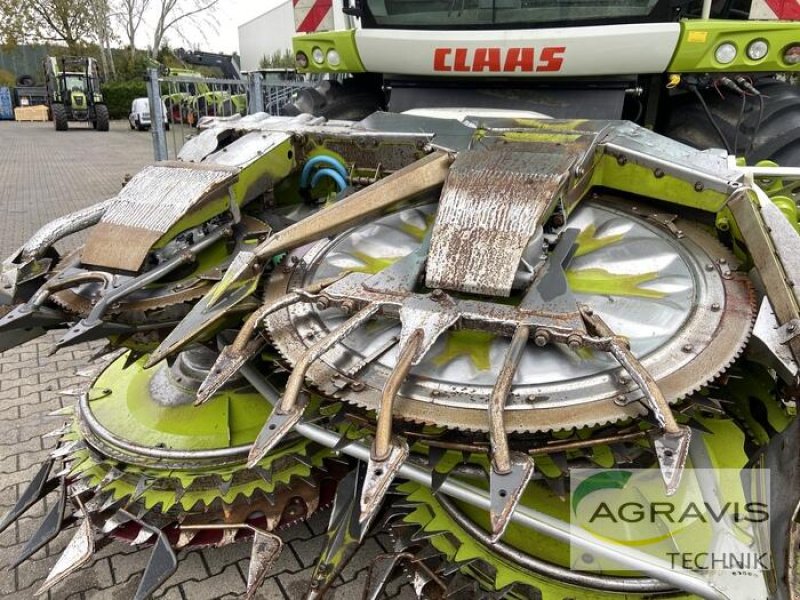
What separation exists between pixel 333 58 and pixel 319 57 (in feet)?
0.43

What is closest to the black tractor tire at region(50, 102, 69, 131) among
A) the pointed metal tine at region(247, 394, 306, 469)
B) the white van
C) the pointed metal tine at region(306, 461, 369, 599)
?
the white van

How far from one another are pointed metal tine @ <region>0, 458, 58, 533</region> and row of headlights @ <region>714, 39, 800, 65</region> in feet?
10.1

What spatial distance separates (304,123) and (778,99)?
217 centimetres

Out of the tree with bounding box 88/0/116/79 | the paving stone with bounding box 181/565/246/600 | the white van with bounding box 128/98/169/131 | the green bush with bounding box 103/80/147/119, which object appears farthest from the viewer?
the tree with bounding box 88/0/116/79

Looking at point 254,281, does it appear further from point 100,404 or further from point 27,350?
point 27,350

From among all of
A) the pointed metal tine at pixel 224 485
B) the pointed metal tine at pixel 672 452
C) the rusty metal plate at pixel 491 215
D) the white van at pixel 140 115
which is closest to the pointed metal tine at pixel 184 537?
the pointed metal tine at pixel 224 485

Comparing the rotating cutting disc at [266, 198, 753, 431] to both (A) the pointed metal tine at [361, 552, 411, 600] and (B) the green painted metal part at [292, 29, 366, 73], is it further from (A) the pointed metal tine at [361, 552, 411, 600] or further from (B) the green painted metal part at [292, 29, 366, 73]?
(B) the green painted metal part at [292, 29, 366, 73]

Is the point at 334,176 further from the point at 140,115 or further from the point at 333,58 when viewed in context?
the point at 140,115

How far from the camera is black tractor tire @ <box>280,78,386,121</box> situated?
12.1 feet

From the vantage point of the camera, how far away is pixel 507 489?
119cm

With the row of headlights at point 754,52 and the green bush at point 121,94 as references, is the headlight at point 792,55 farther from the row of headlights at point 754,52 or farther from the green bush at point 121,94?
the green bush at point 121,94

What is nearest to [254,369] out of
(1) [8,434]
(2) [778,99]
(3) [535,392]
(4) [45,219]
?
(3) [535,392]

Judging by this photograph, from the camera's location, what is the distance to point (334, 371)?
5.16ft

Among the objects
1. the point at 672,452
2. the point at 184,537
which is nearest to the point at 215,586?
the point at 184,537
